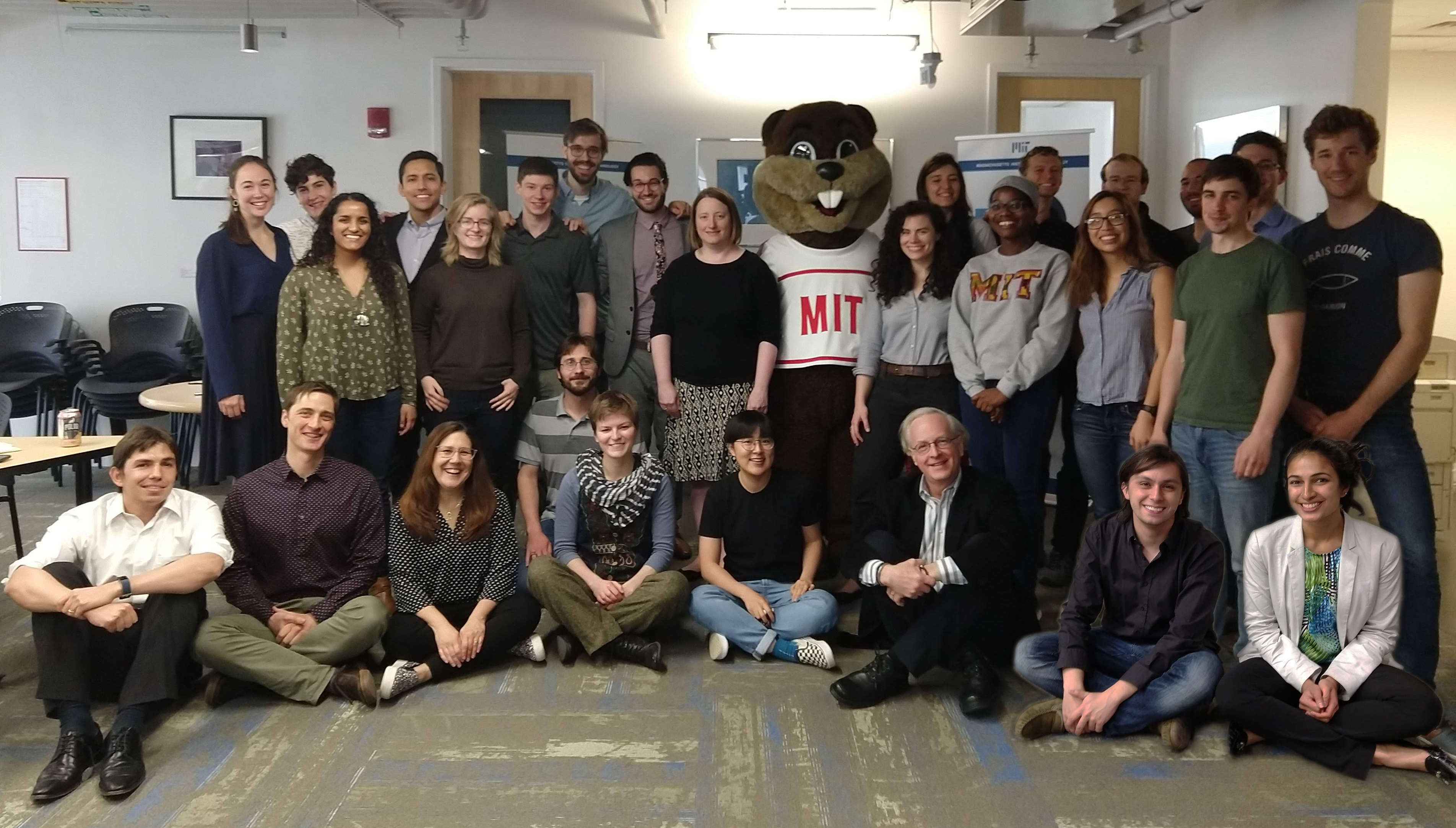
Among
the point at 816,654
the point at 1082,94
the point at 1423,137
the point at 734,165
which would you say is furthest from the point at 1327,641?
the point at 1423,137

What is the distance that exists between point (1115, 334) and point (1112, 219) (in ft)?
1.03

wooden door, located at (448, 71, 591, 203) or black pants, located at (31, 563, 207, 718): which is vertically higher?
wooden door, located at (448, 71, 591, 203)

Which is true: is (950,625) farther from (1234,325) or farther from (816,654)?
(1234,325)

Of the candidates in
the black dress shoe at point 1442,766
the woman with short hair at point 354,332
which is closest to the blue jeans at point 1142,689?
the black dress shoe at point 1442,766

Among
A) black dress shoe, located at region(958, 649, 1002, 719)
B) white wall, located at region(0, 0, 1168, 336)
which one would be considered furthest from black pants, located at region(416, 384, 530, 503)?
white wall, located at region(0, 0, 1168, 336)

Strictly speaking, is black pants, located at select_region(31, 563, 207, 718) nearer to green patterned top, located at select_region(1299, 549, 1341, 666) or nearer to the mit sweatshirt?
the mit sweatshirt

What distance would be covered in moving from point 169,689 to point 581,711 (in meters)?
0.92

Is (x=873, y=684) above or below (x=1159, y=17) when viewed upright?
below

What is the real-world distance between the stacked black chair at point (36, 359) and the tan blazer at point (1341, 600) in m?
5.67

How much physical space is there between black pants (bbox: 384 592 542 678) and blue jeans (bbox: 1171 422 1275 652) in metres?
1.73

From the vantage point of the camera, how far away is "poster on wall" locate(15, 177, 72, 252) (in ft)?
21.2

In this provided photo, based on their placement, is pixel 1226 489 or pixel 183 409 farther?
pixel 183 409

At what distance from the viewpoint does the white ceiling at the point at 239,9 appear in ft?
18.9

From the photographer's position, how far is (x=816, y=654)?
311 centimetres
